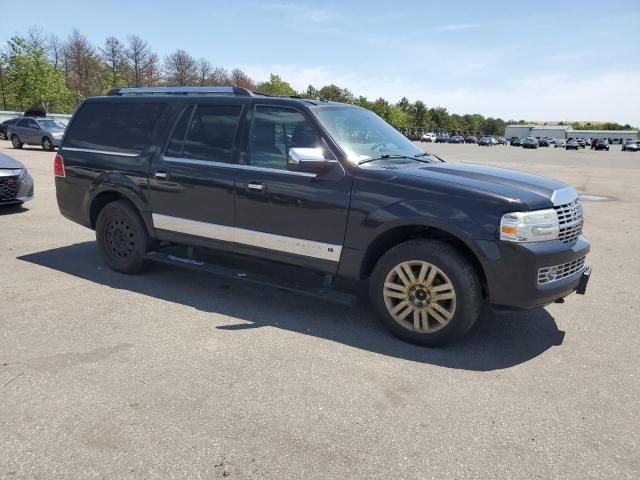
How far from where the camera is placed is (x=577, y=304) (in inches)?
195

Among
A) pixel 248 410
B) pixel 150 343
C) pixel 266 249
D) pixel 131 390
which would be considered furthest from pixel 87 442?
pixel 266 249

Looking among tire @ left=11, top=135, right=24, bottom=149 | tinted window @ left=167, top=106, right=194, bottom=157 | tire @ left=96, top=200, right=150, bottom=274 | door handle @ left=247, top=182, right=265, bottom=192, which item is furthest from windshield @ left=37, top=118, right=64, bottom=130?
door handle @ left=247, top=182, right=265, bottom=192

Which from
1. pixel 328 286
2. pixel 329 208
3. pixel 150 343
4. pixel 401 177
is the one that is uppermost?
pixel 401 177

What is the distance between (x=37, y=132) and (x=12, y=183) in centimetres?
1701

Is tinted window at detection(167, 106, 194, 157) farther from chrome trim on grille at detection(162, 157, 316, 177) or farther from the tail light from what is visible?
the tail light

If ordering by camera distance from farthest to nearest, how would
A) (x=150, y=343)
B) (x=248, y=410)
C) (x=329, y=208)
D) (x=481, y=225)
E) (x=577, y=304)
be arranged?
1. (x=577, y=304)
2. (x=329, y=208)
3. (x=150, y=343)
4. (x=481, y=225)
5. (x=248, y=410)

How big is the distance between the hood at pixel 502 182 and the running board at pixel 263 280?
114 centimetres

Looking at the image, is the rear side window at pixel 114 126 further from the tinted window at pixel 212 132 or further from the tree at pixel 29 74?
the tree at pixel 29 74

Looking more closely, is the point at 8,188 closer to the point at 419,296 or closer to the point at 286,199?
the point at 286,199

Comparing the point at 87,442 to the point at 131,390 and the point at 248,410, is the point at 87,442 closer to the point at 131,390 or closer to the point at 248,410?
the point at 131,390

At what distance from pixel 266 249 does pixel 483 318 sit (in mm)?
2074

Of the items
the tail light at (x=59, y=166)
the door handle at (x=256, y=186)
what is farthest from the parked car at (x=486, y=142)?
the door handle at (x=256, y=186)

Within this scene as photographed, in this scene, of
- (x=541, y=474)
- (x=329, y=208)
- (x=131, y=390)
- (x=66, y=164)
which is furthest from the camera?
(x=66, y=164)

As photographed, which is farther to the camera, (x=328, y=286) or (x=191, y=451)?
(x=328, y=286)
